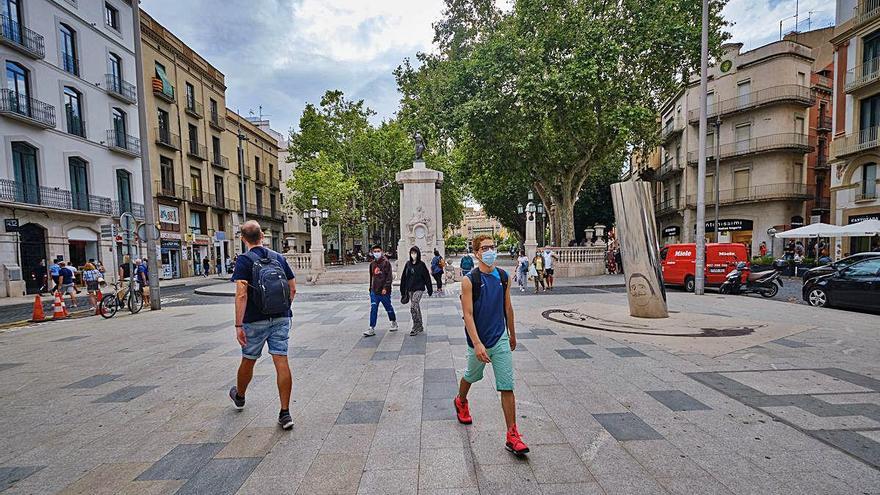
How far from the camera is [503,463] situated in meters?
2.94

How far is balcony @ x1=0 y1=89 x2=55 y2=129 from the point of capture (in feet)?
56.9

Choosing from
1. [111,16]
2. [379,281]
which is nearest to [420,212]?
[379,281]

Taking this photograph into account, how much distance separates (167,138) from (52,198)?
928cm

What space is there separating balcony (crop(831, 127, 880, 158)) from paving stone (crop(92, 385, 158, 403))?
2880cm

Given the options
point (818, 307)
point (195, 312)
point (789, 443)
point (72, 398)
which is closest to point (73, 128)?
point (195, 312)

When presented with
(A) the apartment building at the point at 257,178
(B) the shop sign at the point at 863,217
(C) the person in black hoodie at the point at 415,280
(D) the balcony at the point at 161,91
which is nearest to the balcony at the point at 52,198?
(D) the balcony at the point at 161,91

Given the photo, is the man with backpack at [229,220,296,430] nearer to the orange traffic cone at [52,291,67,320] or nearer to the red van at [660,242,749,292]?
the orange traffic cone at [52,291,67,320]

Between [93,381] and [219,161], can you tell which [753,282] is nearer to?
[93,381]

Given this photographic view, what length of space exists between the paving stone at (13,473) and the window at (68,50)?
85.9ft

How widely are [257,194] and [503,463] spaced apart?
41.7 meters

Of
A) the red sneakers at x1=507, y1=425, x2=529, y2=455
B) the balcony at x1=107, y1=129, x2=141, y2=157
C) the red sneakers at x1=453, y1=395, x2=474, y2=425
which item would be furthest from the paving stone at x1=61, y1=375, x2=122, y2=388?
the balcony at x1=107, y1=129, x2=141, y2=157

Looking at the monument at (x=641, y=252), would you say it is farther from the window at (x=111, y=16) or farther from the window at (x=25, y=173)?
the window at (x=111, y=16)

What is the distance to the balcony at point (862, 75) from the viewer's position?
739 inches

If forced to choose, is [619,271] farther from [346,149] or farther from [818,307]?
[346,149]
